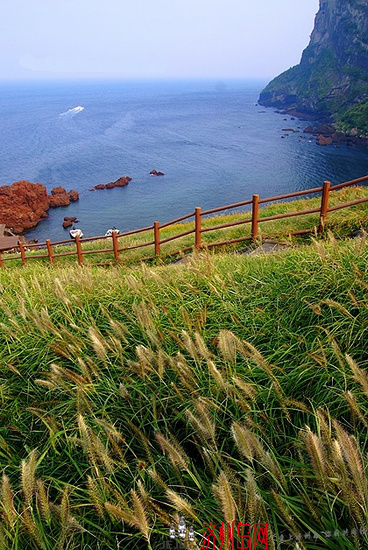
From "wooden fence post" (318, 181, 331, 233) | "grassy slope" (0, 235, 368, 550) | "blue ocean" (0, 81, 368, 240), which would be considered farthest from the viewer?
"blue ocean" (0, 81, 368, 240)

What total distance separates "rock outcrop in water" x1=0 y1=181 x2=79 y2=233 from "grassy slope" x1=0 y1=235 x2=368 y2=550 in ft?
159

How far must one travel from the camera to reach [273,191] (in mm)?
53438

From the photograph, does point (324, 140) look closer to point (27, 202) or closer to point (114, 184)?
point (114, 184)

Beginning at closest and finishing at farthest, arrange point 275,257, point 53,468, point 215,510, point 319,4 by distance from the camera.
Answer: point 215,510, point 53,468, point 275,257, point 319,4

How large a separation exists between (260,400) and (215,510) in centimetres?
84

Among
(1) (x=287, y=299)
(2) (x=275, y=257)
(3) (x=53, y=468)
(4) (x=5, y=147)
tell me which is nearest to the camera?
(3) (x=53, y=468)

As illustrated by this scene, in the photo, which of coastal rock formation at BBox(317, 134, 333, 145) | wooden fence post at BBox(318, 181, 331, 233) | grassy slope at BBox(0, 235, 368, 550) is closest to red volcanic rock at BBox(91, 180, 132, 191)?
coastal rock formation at BBox(317, 134, 333, 145)

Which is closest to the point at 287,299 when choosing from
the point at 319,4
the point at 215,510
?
the point at 215,510

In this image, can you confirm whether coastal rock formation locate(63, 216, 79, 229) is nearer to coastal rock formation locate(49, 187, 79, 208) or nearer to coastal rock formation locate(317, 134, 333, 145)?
coastal rock formation locate(49, 187, 79, 208)

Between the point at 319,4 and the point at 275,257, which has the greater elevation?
the point at 319,4

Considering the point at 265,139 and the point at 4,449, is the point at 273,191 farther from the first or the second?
the point at 4,449

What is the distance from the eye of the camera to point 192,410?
267 cm

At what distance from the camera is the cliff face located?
10331 centimetres

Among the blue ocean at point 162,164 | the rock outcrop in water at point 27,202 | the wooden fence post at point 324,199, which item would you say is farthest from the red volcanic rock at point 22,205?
the wooden fence post at point 324,199
